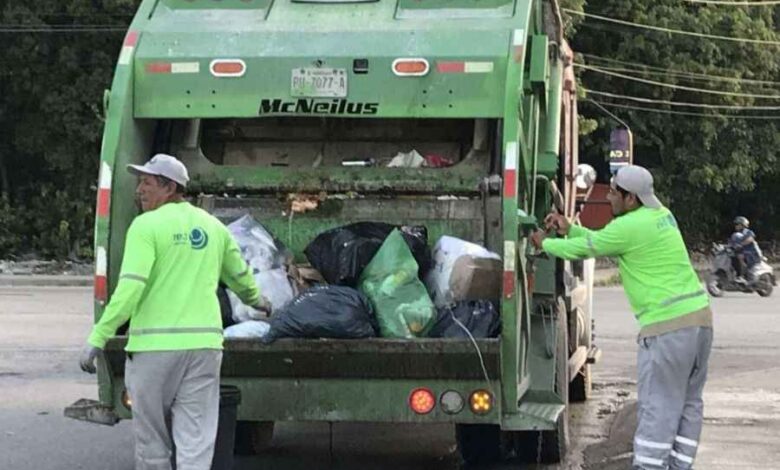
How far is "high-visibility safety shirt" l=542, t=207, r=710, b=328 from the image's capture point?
5879 millimetres

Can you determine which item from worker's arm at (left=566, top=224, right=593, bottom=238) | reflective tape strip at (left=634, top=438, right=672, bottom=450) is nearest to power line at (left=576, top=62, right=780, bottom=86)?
worker's arm at (left=566, top=224, right=593, bottom=238)

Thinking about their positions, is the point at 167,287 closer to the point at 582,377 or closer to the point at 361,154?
the point at 361,154

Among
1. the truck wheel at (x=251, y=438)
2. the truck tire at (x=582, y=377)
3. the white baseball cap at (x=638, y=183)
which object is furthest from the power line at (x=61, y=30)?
the white baseball cap at (x=638, y=183)

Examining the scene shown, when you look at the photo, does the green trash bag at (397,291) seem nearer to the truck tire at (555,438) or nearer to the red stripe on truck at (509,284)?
the red stripe on truck at (509,284)

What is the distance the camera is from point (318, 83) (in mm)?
6094

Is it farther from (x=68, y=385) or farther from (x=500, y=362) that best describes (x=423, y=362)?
(x=68, y=385)

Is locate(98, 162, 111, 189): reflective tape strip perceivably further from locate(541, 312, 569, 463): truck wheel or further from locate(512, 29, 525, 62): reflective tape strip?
locate(541, 312, 569, 463): truck wheel

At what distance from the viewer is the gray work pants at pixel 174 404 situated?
16.6ft

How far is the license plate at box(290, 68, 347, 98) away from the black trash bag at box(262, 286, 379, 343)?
40.2 inches

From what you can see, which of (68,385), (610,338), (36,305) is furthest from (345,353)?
(36,305)

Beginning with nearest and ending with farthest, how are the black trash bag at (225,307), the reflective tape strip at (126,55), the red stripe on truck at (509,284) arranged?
the red stripe on truck at (509,284), the black trash bag at (225,307), the reflective tape strip at (126,55)

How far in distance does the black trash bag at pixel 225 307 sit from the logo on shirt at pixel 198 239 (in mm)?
833

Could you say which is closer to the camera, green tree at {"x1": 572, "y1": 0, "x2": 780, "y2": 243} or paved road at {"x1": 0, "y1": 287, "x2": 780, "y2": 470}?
paved road at {"x1": 0, "y1": 287, "x2": 780, "y2": 470}

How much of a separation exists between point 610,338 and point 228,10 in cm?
840
